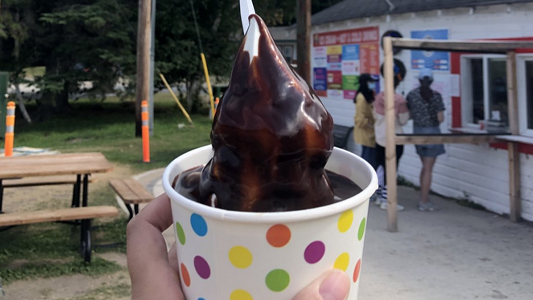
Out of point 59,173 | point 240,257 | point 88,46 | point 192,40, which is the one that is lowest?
point 59,173

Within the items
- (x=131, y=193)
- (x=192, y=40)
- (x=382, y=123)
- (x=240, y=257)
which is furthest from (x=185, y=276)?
(x=192, y=40)

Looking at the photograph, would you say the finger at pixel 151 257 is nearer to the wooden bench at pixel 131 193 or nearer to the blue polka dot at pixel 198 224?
the blue polka dot at pixel 198 224

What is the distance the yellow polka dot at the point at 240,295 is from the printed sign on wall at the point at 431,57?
8359 millimetres

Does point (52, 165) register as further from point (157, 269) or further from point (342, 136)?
point (342, 136)

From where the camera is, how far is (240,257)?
3.86ft

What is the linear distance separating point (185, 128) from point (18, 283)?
44.4ft

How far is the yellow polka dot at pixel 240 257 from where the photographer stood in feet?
3.84

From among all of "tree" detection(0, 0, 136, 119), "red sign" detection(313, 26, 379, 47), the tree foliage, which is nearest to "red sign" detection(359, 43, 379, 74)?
"red sign" detection(313, 26, 379, 47)

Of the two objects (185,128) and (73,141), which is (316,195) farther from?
(185,128)

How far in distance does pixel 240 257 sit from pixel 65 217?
16.6ft

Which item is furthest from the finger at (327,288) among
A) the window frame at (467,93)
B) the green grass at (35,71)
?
the green grass at (35,71)

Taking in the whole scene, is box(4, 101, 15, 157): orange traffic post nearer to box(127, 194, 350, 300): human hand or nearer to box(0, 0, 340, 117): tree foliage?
box(0, 0, 340, 117): tree foliage

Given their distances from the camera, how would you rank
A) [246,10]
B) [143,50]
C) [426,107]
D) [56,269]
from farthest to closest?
[143,50], [426,107], [56,269], [246,10]

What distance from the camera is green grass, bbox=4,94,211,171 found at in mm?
13891
